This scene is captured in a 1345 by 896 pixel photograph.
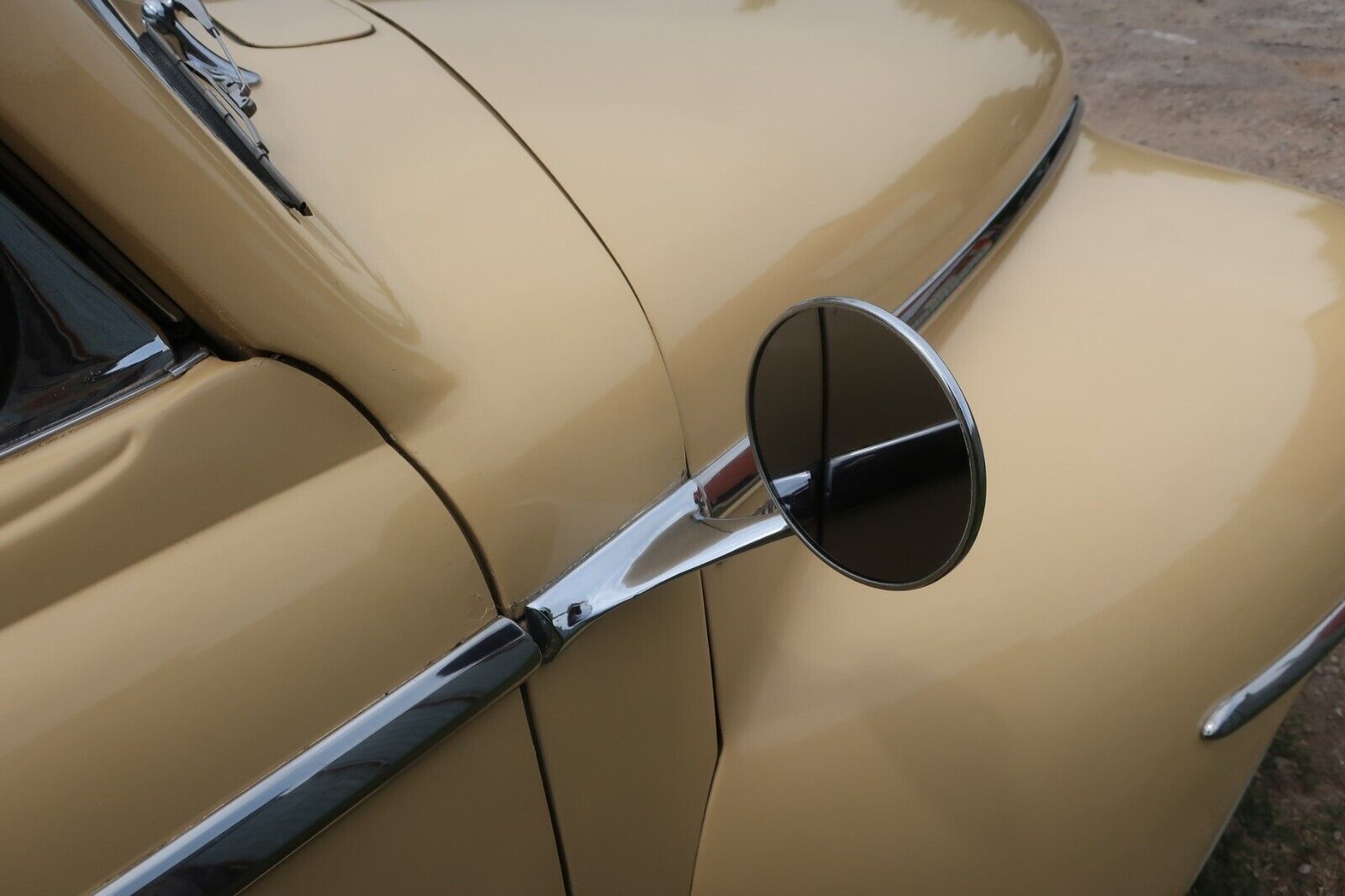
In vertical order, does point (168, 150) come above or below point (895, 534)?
above

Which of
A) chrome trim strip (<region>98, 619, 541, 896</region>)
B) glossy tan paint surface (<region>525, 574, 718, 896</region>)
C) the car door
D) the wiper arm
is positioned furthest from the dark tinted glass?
glossy tan paint surface (<region>525, 574, 718, 896</region>)

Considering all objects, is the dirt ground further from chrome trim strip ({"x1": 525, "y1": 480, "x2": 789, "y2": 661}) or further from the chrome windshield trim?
the chrome windshield trim

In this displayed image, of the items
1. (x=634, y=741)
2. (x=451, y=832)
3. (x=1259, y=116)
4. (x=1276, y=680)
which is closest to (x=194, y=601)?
(x=451, y=832)

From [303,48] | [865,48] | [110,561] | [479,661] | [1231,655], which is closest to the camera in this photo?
[110,561]

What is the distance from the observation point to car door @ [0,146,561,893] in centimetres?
64

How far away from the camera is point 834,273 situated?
1.20 metres

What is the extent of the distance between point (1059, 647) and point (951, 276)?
1.97 ft

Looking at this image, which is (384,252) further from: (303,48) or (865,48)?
(865,48)

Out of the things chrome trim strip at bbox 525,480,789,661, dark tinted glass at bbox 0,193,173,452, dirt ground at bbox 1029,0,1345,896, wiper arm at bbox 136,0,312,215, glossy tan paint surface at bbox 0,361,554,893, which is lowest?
dirt ground at bbox 1029,0,1345,896

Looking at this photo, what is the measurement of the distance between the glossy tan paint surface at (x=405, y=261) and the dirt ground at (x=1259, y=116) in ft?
5.57

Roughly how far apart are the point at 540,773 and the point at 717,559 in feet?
0.84

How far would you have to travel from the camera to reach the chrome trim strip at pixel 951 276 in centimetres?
104

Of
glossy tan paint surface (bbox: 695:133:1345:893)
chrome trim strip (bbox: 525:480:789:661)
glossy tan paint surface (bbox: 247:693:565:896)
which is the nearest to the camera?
glossy tan paint surface (bbox: 247:693:565:896)

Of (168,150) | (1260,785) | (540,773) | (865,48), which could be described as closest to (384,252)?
(168,150)
